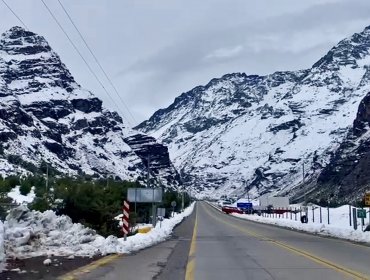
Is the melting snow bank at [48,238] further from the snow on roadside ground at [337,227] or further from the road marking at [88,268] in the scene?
the snow on roadside ground at [337,227]

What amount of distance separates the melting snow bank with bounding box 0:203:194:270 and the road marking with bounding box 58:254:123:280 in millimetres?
793

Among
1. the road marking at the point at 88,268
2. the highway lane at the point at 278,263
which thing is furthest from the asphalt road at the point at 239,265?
the road marking at the point at 88,268

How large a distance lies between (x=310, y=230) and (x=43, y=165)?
144191mm

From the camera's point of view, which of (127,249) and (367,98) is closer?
(127,249)

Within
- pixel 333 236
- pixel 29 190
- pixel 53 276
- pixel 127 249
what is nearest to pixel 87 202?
pixel 127 249

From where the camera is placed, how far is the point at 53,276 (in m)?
14.5

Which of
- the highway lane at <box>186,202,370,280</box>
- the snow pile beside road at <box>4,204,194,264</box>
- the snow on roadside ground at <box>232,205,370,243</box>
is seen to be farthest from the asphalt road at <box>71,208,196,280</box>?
the snow on roadside ground at <box>232,205,370,243</box>

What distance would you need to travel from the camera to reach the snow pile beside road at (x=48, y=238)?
1817cm

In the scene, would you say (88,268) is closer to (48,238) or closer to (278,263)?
(48,238)

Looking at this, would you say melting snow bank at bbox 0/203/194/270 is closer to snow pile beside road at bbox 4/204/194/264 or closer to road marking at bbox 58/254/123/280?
snow pile beside road at bbox 4/204/194/264

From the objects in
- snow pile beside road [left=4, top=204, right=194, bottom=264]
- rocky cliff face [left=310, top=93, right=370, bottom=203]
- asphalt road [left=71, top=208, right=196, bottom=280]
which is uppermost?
rocky cliff face [left=310, top=93, right=370, bottom=203]

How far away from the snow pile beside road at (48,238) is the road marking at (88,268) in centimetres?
79

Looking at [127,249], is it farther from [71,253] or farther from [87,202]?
[87,202]

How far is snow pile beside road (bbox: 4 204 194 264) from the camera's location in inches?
715
